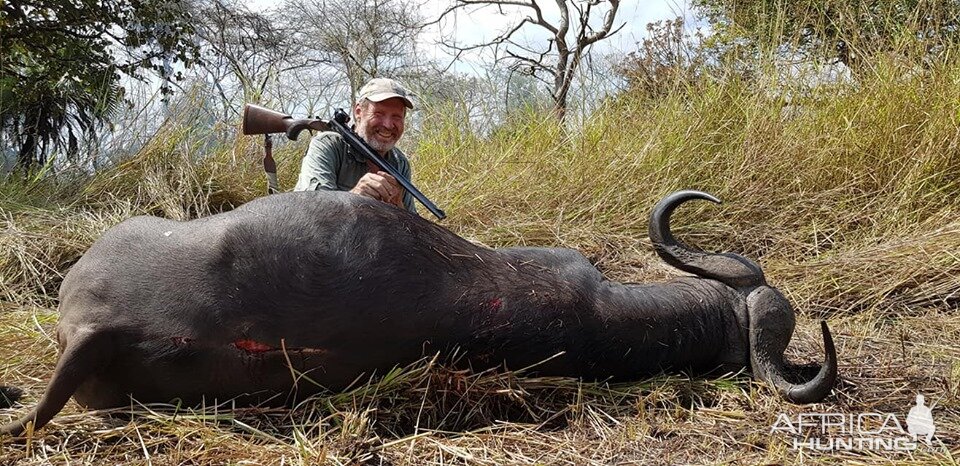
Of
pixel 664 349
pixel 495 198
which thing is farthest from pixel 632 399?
pixel 495 198

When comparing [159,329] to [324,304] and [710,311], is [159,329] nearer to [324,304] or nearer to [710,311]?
[324,304]

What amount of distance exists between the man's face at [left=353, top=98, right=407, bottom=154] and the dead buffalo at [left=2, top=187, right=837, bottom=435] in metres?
1.52

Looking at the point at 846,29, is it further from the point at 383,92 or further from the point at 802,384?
the point at 802,384

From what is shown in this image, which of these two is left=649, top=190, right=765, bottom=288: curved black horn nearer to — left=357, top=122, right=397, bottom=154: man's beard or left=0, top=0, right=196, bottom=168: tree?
left=357, top=122, right=397, bottom=154: man's beard

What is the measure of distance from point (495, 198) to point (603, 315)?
2.70 metres

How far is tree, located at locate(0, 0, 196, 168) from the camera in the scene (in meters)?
6.26

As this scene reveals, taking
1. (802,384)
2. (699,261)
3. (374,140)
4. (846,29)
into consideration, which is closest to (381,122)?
(374,140)

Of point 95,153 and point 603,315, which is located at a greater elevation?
point 95,153

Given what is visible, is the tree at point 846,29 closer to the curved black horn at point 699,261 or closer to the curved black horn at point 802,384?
the curved black horn at point 699,261

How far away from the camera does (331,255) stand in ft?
6.61

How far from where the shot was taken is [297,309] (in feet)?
6.46

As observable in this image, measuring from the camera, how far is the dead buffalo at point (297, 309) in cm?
192

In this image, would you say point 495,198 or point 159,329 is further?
point 495,198

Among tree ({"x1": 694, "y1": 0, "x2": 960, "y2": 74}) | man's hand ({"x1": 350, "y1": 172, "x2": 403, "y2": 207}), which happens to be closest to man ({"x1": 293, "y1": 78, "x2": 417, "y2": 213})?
man's hand ({"x1": 350, "y1": 172, "x2": 403, "y2": 207})
